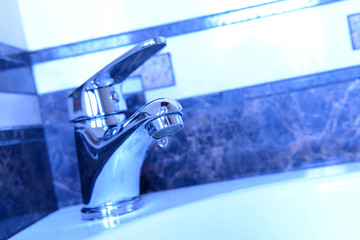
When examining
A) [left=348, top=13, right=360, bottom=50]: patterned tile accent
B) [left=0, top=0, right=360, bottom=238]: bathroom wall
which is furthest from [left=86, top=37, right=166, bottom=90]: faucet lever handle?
[left=348, top=13, right=360, bottom=50]: patterned tile accent

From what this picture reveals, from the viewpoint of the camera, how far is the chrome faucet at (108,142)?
1.90 ft

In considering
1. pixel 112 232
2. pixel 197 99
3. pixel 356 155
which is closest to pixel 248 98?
pixel 197 99

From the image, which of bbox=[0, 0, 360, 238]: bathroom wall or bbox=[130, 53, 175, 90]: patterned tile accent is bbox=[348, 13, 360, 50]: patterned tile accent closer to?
bbox=[0, 0, 360, 238]: bathroom wall

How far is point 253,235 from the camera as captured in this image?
0.57 metres

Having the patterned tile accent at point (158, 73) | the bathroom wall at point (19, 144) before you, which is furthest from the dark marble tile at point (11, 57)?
the patterned tile accent at point (158, 73)

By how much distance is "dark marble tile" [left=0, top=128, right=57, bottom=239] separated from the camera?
1.92 ft

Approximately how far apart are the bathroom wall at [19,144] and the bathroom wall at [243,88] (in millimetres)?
38

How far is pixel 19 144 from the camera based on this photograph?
65 centimetres

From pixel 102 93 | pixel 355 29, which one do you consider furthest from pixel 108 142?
pixel 355 29

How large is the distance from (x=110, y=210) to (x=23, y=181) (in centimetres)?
16

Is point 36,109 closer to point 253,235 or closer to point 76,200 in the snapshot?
point 76,200

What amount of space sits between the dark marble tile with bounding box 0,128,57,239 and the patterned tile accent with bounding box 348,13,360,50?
58cm

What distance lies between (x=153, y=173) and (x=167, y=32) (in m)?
0.26

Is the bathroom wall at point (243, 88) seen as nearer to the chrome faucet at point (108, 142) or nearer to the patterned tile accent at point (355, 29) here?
the patterned tile accent at point (355, 29)
